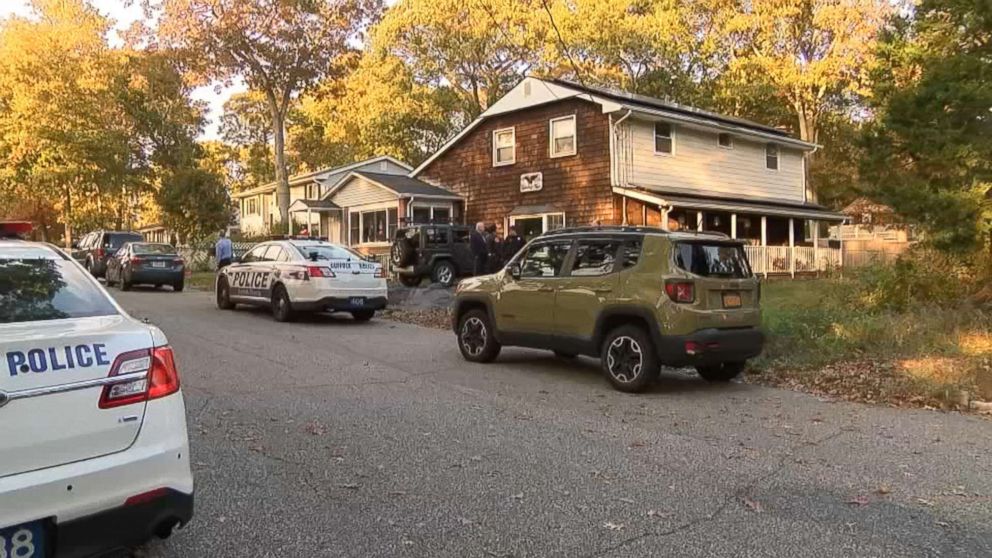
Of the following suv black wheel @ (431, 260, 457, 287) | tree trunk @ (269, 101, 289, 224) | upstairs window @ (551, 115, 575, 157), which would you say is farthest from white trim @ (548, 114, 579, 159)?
tree trunk @ (269, 101, 289, 224)

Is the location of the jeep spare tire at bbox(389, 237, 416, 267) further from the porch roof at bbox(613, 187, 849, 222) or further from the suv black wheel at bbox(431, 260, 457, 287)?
the porch roof at bbox(613, 187, 849, 222)

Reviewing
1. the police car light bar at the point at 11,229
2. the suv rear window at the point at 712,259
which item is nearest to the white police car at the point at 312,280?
the suv rear window at the point at 712,259

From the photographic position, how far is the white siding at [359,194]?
2881cm

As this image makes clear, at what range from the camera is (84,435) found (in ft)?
10.0

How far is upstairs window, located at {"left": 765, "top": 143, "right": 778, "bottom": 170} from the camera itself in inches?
1124

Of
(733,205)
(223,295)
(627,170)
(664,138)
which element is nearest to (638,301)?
(223,295)

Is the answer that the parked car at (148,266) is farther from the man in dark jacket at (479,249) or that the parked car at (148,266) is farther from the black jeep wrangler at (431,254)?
the man in dark jacket at (479,249)

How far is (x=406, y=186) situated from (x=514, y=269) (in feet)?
64.4

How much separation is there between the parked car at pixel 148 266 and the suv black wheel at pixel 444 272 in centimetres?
741

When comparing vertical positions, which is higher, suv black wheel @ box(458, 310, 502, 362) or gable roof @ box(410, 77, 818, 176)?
gable roof @ box(410, 77, 818, 176)

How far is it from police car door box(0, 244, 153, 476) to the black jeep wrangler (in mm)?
16697

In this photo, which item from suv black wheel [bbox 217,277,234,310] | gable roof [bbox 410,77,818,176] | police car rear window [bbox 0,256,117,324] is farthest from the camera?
gable roof [bbox 410,77,818,176]

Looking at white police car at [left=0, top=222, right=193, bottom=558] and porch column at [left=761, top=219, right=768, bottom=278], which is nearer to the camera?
white police car at [left=0, top=222, right=193, bottom=558]

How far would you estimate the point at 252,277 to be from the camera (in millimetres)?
15172
